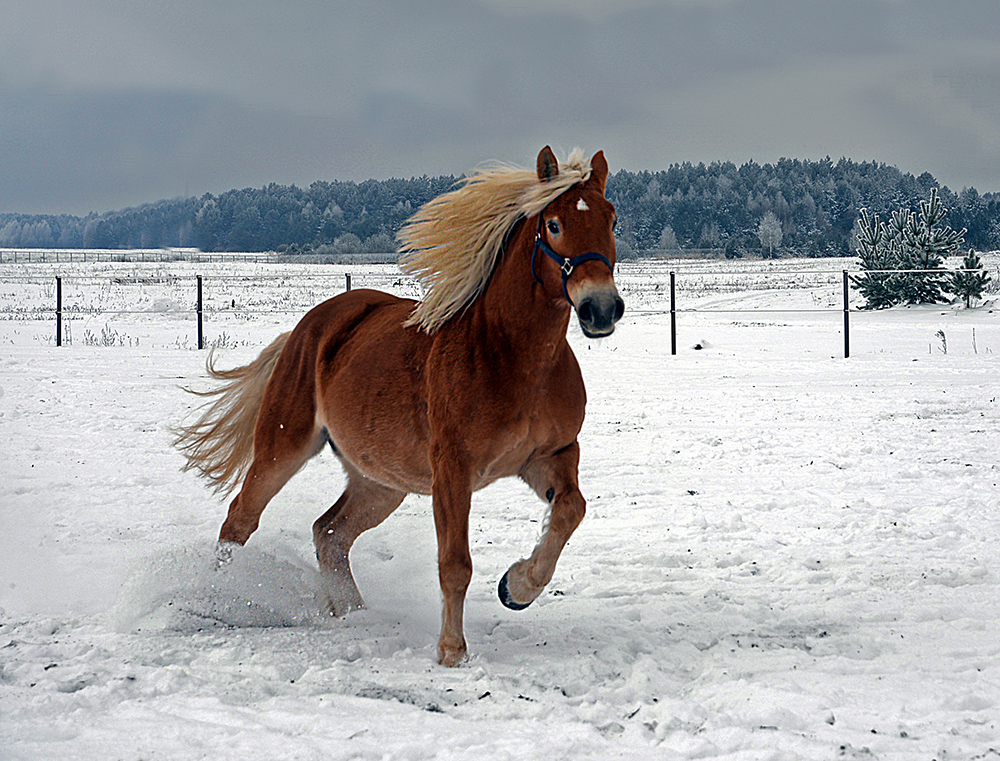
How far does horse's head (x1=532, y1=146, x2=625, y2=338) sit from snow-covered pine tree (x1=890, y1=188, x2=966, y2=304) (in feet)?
75.1

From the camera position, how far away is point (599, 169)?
3484 millimetres

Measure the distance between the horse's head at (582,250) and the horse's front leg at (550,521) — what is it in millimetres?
725

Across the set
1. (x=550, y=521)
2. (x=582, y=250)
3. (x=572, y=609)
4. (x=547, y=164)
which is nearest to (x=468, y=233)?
(x=547, y=164)

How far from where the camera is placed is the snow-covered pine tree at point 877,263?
950 inches

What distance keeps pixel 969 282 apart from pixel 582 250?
72.1ft

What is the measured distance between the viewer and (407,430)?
12.0 ft

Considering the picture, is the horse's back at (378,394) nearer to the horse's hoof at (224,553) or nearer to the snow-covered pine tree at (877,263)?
the horse's hoof at (224,553)

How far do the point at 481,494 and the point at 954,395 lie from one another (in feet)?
21.3

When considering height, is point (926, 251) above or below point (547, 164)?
above

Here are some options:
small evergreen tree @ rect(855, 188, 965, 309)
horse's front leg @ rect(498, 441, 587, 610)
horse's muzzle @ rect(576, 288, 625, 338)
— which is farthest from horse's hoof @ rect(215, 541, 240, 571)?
→ small evergreen tree @ rect(855, 188, 965, 309)

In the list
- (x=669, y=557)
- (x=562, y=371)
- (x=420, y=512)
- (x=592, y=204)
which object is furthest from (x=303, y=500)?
(x=592, y=204)

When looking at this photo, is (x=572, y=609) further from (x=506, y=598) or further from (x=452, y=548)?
(x=452, y=548)

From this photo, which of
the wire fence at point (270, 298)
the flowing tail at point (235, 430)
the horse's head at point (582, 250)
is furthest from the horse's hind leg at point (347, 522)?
the wire fence at point (270, 298)

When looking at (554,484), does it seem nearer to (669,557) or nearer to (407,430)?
(407,430)
